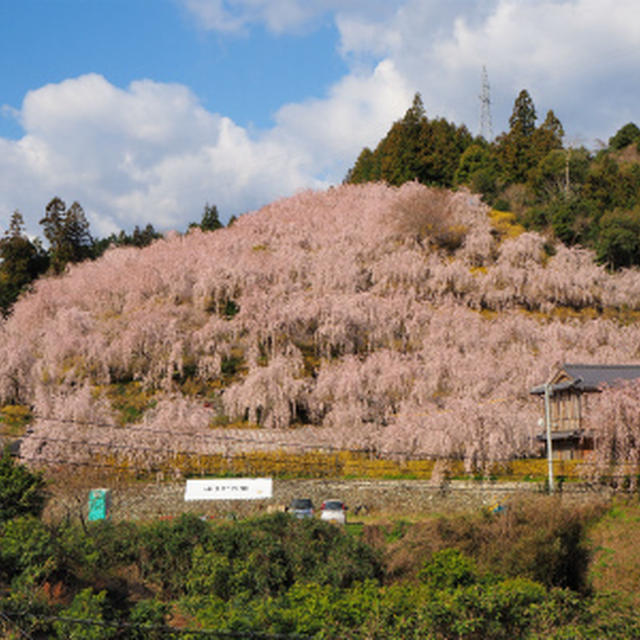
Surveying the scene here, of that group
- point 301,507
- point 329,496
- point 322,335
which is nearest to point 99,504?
point 301,507

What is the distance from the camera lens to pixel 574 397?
95.7 feet

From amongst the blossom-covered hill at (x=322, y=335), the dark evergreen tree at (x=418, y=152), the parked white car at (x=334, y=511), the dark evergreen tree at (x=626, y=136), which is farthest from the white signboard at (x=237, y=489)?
the dark evergreen tree at (x=626, y=136)

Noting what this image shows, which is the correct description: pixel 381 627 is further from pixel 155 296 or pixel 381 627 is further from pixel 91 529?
pixel 155 296

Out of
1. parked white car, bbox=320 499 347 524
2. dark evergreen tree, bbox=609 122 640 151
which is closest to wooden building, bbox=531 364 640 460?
parked white car, bbox=320 499 347 524

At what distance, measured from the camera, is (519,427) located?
30016 mm

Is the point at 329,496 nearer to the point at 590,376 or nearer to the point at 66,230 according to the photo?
the point at 590,376

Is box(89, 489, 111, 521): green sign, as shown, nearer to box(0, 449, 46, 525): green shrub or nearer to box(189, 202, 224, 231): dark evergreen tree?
box(0, 449, 46, 525): green shrub

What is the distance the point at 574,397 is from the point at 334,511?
10.6m

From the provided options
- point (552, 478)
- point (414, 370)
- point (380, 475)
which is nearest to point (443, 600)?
point (552, 478)

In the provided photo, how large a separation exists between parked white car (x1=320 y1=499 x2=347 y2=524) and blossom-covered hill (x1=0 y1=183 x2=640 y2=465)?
4.54 m

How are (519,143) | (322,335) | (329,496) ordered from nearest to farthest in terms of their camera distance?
(329,496)
(322,335)
(519,143)

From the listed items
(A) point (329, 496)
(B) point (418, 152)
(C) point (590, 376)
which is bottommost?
(A) point (329, 496)

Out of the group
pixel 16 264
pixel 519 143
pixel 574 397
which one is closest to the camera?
pixel 574 397

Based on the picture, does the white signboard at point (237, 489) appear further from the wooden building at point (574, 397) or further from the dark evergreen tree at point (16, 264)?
the dark evergreen tree at point (16, 264)
